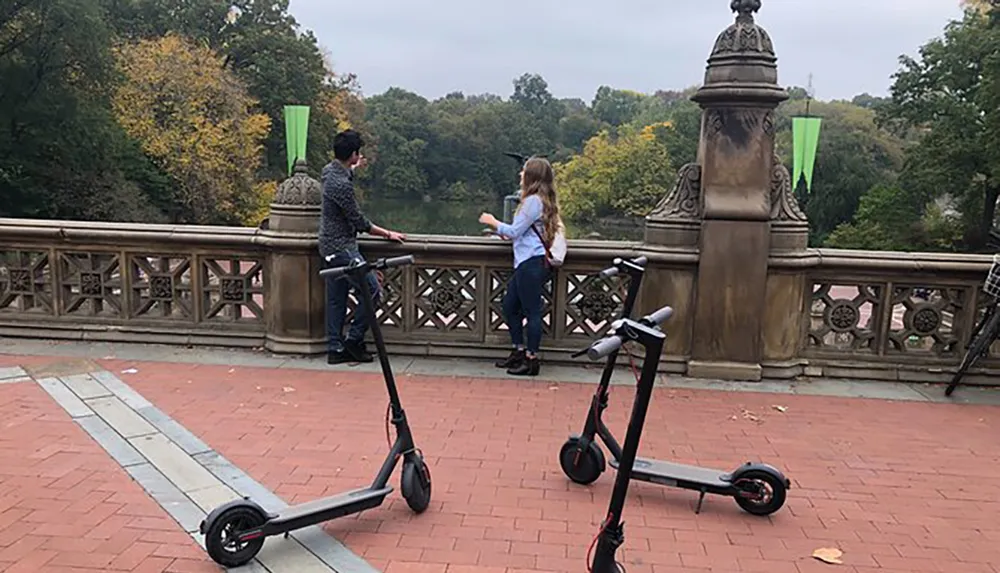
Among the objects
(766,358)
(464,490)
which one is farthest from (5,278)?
(766,358)

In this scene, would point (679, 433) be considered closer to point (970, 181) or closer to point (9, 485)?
point (9, 485)

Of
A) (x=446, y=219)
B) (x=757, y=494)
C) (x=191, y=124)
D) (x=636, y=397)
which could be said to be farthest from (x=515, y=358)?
(x=446, y=219)

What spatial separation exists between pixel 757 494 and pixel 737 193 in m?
3.00

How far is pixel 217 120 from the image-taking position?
3688 cm

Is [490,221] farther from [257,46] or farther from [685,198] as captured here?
[257,46]

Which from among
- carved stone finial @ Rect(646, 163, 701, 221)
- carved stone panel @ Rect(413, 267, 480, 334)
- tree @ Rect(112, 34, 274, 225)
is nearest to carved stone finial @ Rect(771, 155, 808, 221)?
carved stone finial @ Rect(646, 163, 701, 221)

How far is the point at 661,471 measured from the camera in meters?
4.20

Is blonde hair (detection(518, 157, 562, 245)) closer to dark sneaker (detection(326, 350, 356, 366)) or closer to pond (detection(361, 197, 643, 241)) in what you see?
dark sneaker (detection(326, 350, 356, 366))

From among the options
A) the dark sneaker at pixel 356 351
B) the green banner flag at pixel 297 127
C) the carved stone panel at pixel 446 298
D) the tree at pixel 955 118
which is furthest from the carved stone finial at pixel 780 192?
the tree at pixel 955 118

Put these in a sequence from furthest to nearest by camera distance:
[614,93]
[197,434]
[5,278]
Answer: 1. [614,93]
2. [5,278]
3. [197,434]

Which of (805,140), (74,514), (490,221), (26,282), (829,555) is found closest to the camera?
(829,555)

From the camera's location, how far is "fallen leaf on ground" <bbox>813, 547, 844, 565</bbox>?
11.8ft

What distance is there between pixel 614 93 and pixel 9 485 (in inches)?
4818

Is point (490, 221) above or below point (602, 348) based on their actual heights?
above
